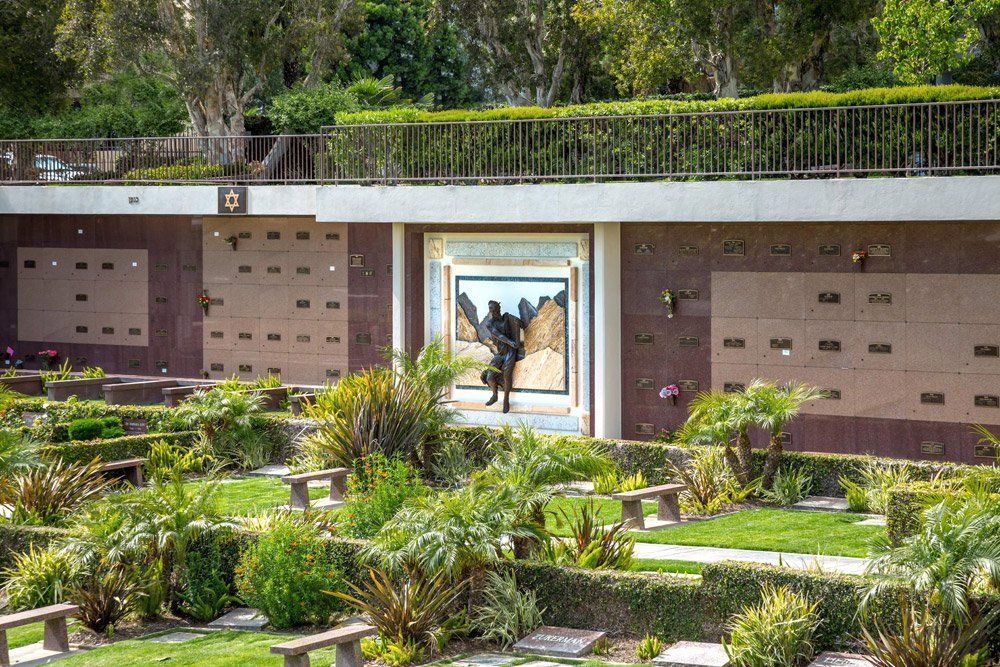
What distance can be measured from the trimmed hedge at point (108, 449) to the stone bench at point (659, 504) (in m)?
6.91

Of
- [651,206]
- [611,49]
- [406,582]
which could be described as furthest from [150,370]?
[406,582]

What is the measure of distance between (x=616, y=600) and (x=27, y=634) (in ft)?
17.0

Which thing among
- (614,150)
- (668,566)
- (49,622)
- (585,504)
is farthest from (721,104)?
(49,622)

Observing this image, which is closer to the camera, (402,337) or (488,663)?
(488,663)

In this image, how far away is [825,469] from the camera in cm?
1681

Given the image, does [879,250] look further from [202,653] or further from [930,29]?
[202,653]

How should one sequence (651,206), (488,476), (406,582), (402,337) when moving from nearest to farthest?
(406,582)
(488,476)
(651,206)
(402,337)

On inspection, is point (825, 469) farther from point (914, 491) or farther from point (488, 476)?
point (488, 476)

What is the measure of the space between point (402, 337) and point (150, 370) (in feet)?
21.3

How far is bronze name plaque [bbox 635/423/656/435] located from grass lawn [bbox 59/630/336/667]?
9635mm

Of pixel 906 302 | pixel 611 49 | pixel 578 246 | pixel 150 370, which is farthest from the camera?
pixel 611 49

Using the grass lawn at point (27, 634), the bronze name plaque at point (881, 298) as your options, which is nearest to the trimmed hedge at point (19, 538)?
the grass lawn at point (27, 634)

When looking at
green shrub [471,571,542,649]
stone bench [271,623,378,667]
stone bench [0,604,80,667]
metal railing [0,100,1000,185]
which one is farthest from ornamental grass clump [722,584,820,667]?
metal railing [0,100,1000,185]

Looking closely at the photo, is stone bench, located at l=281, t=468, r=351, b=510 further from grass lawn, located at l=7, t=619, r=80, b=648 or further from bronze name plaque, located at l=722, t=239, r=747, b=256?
bronze name plaque, located at l=722, t=239, r=747, b=256
